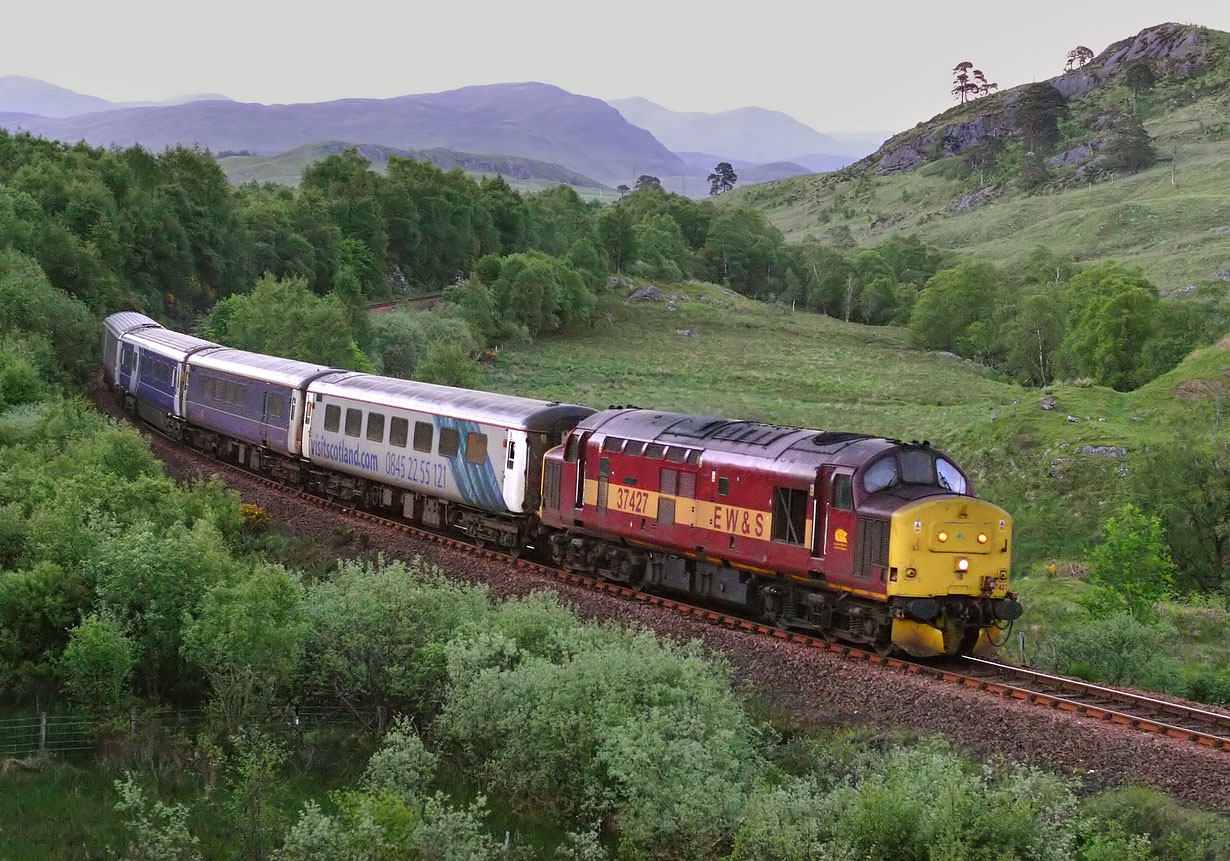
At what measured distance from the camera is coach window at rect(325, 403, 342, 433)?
36.4m

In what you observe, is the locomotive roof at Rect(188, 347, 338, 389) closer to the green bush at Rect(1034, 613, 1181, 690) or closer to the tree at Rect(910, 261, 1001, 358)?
the green bush at Rect(1034, 613, 1181, 690)

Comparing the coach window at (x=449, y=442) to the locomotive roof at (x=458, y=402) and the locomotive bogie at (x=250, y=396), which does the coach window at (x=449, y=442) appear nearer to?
the locomotive roof at (x=458, y=402)

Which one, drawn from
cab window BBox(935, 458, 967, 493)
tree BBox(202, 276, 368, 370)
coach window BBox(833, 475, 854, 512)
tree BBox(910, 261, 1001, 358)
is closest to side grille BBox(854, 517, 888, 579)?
coach window BBox(833, 475, 854, 512)

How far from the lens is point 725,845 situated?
16750 millimetres

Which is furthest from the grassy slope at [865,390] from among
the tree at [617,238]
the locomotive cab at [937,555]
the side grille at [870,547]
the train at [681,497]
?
the side grille at [870,547]

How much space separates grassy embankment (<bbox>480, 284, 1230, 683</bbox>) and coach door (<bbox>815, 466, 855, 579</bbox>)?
7.07 m

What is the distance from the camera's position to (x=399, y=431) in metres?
33.8

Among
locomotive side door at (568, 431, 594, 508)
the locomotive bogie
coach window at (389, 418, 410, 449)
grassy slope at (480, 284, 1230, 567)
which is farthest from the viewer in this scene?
grassy slope at (480, 284, 1230, 567)

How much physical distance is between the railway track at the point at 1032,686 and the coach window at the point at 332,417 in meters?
11.5

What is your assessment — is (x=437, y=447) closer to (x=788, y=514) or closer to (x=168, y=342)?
(x=788, y=514)

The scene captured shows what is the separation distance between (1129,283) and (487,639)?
75.4 meters

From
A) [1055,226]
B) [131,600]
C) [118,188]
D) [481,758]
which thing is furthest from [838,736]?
[1055,226]

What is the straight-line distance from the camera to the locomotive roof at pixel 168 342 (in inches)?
1831

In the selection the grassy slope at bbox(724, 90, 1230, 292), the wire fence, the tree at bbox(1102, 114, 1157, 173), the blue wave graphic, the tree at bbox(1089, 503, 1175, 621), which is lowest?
the wire fence
